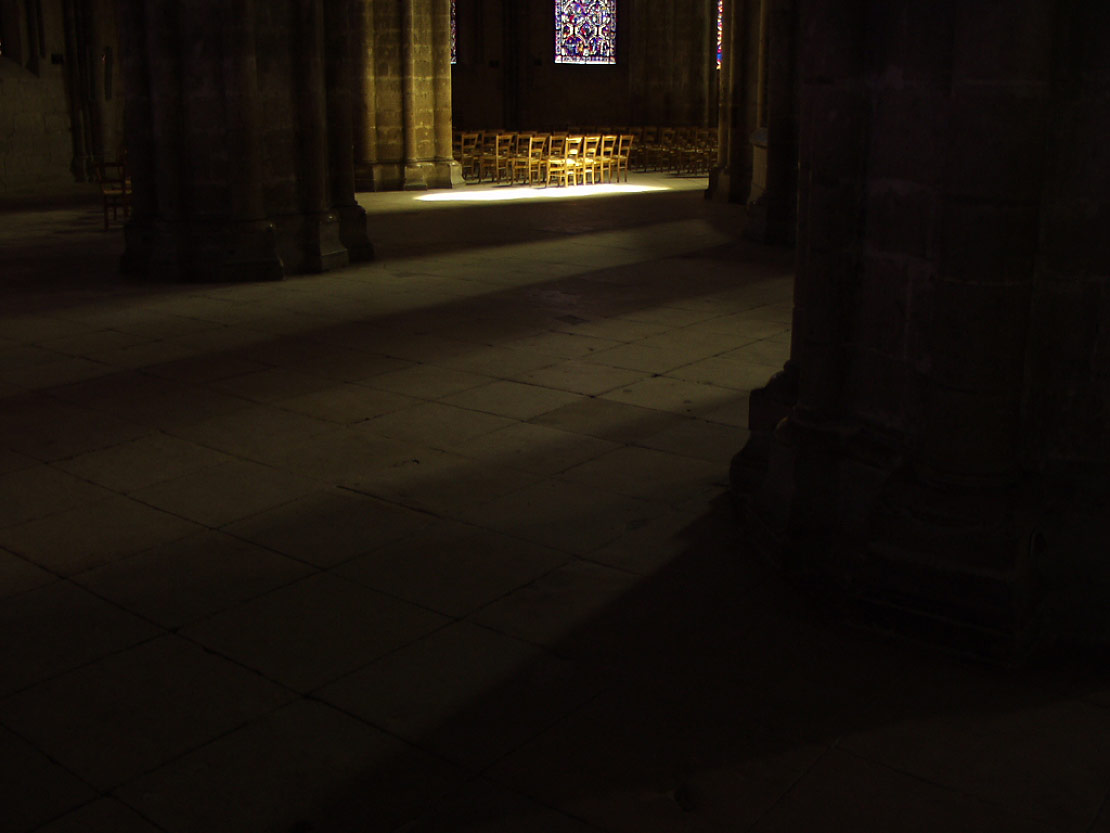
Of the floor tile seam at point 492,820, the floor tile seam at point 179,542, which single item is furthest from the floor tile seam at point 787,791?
the floor tile seam at point 179,542

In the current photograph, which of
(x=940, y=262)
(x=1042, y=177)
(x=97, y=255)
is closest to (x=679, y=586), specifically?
(x=940, y=262)

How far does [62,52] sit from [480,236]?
11560 mm

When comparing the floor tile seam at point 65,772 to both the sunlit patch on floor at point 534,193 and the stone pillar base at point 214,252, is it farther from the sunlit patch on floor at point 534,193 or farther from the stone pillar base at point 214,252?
the sunlit patch on floor at point 534,193

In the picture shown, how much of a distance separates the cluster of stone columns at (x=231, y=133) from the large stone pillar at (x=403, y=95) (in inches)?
337

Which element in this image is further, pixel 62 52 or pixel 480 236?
pixel 62 52

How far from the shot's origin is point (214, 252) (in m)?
10.8

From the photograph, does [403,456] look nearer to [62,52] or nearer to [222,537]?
[222,537]

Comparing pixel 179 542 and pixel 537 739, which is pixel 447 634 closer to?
pixel 537 739

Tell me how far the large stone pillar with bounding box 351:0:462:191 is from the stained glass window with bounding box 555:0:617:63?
8125mm

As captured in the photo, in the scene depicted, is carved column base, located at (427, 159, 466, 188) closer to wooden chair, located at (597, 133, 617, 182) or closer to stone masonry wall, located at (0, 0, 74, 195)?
wooden chair, located at (597, 133, 617, 182)

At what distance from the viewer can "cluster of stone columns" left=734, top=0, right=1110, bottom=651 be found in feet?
11.4

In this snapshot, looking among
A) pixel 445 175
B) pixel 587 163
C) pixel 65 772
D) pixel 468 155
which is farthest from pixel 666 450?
pixel 468 155

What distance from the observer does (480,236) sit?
13852mm

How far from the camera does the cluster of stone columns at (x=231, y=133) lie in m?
10.4
